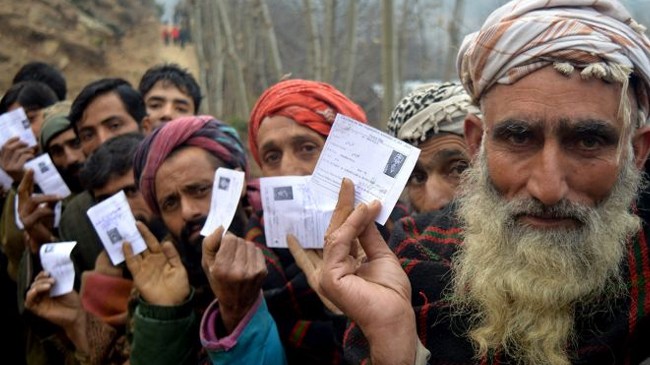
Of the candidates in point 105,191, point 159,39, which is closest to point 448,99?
point 105,191

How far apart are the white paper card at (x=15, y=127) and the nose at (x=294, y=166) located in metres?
2.55

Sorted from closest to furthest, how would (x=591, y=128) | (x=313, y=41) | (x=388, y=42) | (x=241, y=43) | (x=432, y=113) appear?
(x=591, y=128), (x=432, y=113), (x=388, y=42), (x=313, y=41), (x=241, y=43)

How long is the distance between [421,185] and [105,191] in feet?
5.65

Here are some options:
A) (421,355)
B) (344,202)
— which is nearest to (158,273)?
(344,202)

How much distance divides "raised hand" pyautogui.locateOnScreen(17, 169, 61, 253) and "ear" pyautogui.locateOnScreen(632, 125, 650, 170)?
125 inches

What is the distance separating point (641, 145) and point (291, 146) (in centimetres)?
141

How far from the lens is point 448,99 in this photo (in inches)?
111

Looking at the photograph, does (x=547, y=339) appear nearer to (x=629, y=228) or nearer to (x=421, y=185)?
(x=629, y=228)

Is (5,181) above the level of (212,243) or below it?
below

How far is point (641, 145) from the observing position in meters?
1.90

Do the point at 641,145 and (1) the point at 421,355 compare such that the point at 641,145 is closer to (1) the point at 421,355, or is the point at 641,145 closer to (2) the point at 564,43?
(2) the point at 564,43

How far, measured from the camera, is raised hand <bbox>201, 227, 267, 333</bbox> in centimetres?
221

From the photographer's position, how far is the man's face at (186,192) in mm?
2793

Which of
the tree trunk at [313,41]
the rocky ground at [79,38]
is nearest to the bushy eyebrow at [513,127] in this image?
the tree trunk at [313,41]
